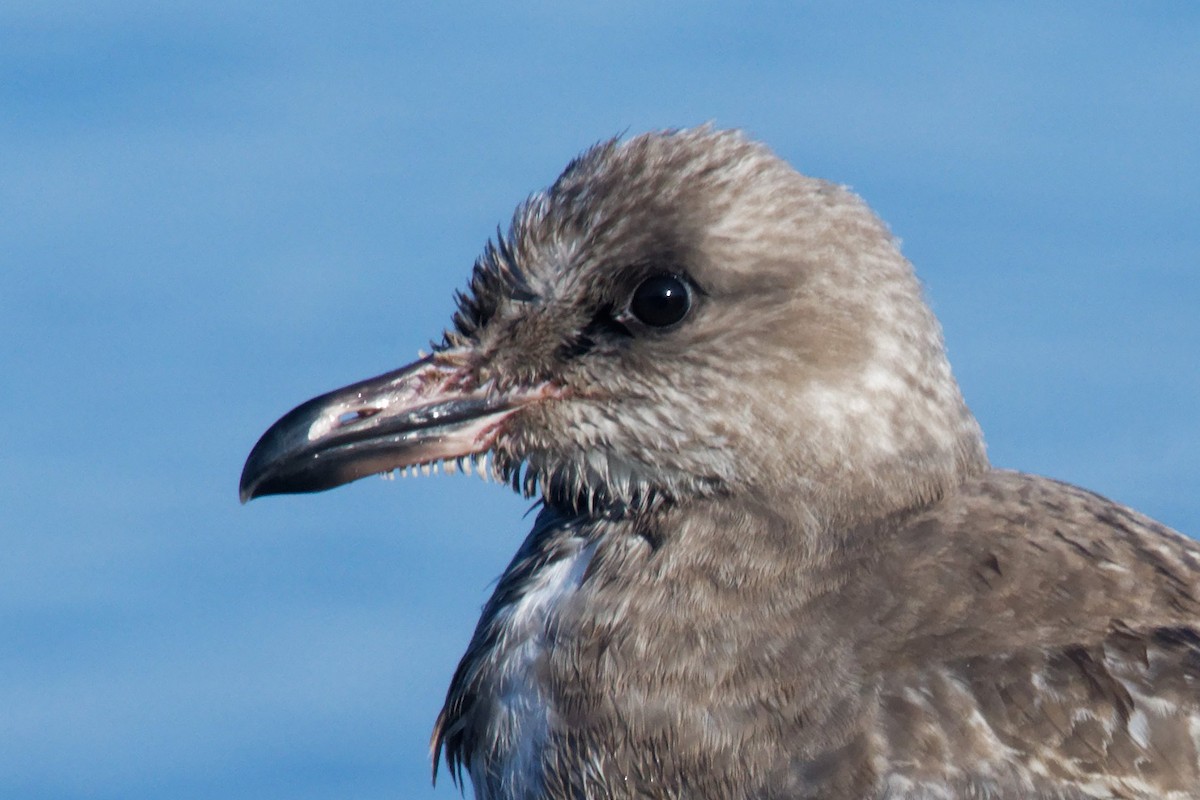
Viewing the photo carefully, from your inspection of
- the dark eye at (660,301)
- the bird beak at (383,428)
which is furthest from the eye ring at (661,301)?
the bird beak at (383,428)

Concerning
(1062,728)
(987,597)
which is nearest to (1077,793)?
(1062,728)

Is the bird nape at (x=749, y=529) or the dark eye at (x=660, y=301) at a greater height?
the dark eye at (x=660, y=301)

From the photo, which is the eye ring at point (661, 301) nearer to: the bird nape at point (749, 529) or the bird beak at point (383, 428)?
the bird nape at point (749, 529)

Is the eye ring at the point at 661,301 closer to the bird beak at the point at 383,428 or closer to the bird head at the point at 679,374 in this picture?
the bird head at the point at 679,374

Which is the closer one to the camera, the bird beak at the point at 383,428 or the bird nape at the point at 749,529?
the bird nape at the point at 749,529

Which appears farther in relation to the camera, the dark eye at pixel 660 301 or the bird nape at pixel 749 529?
the dark eye at pixel 660 301

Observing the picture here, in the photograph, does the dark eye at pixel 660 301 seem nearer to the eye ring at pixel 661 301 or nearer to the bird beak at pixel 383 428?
the eye ring at pixel 661 301

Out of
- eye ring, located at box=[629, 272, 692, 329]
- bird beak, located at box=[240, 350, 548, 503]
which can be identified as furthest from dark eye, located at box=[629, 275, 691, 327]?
bird beak, located at box=[240, 350, 548, 503]

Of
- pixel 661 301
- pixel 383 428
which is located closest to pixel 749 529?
pixel 661 301
